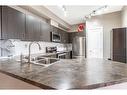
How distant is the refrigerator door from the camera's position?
24.0ft

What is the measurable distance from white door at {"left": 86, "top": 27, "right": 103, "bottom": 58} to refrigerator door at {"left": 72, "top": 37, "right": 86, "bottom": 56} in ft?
2.28

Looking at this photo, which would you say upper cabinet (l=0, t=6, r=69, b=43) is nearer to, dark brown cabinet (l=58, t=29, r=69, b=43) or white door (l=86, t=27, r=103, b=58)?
dark brown cabinet (l=58, t=29, r=69, b=43)

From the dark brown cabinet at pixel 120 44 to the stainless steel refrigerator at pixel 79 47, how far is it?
7.50 ft

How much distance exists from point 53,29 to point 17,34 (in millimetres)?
2760

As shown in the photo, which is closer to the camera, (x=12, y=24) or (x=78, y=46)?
(x=12, y=24)

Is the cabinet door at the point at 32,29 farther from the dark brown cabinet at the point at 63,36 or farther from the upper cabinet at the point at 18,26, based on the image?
the dark brown cabinet at the point at 63,36

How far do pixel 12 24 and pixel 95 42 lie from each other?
429cm

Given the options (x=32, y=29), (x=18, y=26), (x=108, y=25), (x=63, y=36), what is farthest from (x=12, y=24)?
(x=63, y=36)

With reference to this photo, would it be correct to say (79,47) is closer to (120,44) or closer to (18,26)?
(120,44)

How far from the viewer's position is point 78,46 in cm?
765

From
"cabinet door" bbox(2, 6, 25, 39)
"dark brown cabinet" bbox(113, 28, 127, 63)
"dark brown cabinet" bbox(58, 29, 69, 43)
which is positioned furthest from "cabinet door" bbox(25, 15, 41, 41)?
"dark brown cabinet" bbox(113, 28, 127, 63)
